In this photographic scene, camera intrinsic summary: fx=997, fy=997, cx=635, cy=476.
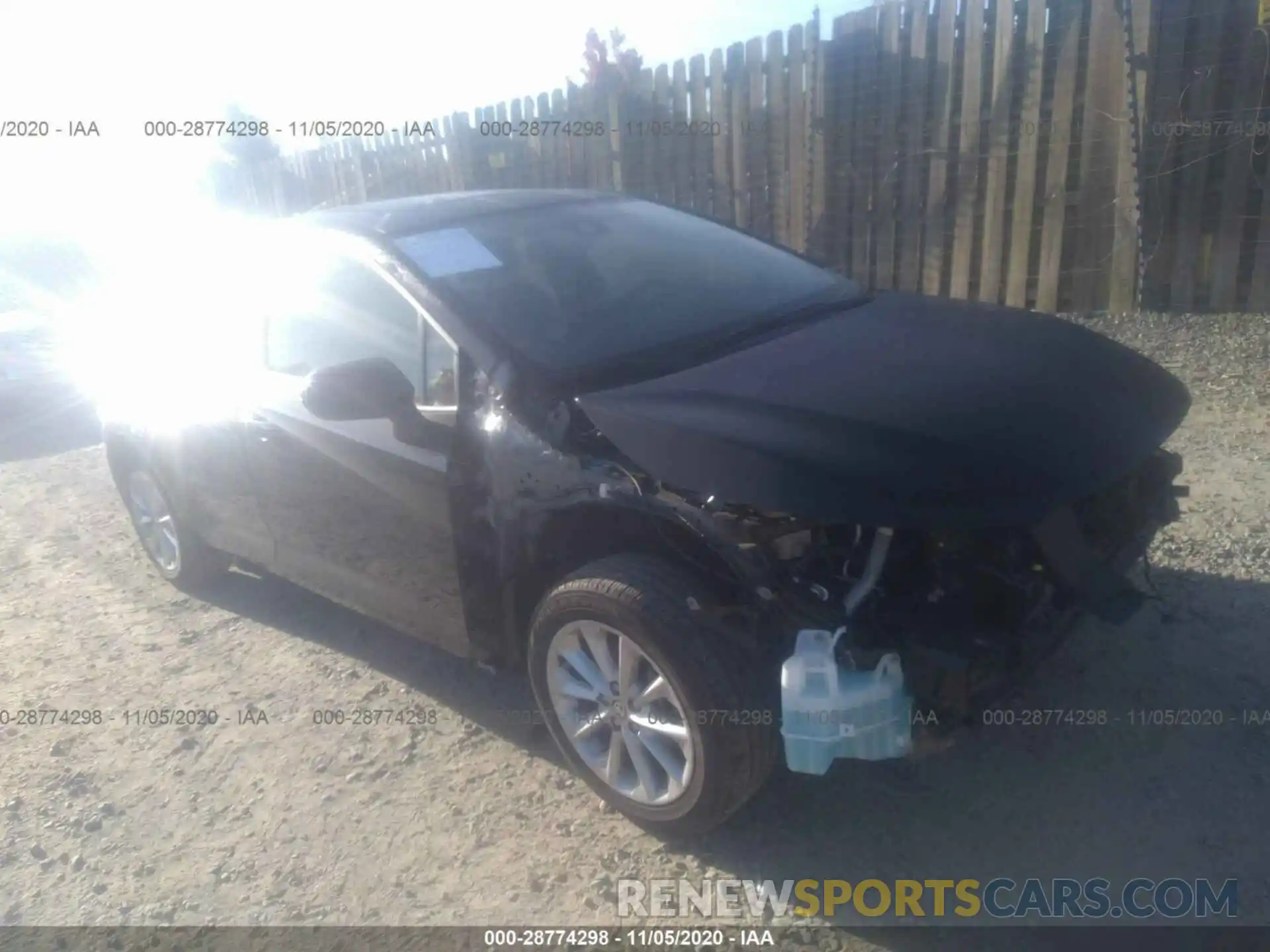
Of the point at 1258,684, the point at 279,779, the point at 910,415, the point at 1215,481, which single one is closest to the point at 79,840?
the point at 279,779

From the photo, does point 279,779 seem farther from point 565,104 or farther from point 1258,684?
point 565,104

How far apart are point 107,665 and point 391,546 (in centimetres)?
193

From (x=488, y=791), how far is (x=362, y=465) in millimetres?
1167

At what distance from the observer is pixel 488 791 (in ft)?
10.6

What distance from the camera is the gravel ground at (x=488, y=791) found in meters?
2.76

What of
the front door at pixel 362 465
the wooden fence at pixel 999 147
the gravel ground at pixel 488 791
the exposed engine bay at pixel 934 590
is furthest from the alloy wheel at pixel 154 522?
the exposed engine bay at pixel 934 590

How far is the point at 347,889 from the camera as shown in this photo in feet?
9.42

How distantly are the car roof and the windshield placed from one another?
6cm

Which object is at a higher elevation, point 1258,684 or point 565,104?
point 565,104

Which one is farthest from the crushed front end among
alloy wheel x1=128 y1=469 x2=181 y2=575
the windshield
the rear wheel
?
alloy wheel x1=128 y1=469 x2=181 y2=575

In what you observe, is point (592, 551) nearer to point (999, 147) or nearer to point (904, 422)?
point (904, 422)

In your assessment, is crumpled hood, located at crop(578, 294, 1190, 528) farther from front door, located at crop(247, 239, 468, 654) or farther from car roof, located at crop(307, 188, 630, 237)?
car roof, located at crop(307, 188, 630, 237)

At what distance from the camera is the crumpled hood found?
2412 millimetres

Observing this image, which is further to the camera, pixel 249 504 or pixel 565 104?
pixel 565 104
